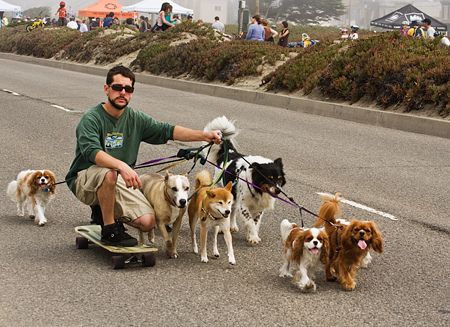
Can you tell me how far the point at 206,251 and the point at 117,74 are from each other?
5.28ft

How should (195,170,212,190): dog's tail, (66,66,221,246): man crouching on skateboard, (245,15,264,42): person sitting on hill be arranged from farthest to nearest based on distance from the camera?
1. (245,15,264,42): person sitting on hill
2. (195,170,212,190): dog's tail
3. (66,66,221,246): man crouching on skateboard

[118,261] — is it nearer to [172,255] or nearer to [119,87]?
[172,255]

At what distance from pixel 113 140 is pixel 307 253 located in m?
1.97

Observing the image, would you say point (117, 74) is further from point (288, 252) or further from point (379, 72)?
point (379, 72)

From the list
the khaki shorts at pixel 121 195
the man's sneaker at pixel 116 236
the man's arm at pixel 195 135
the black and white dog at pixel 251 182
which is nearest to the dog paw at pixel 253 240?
the black and white dog at pixel 251 182

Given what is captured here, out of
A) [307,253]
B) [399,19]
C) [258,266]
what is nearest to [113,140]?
[258,266]

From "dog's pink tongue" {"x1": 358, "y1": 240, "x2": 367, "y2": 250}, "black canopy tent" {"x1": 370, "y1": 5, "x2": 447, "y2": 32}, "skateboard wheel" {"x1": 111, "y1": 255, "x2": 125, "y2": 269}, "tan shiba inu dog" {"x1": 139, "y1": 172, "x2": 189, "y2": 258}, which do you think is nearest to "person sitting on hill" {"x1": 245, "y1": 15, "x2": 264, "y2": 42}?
"black canopy tent" {"x1": 370, "y1": 5, "x2": 447, "y2": 32}

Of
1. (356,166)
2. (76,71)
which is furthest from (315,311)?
(76,71)

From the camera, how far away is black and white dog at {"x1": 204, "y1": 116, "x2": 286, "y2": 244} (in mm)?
8070

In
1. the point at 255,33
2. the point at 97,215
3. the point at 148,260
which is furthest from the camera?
the point at 255,33

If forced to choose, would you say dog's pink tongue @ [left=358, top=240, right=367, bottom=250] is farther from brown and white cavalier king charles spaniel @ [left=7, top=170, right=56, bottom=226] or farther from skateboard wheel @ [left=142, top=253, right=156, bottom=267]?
brown and white cavalier king charles spaniel @ [left=7, top=170, right=56, bottom=226]

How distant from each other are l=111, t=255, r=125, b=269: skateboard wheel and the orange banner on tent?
57532 millimetres

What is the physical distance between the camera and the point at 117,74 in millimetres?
7457

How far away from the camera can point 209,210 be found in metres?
7.25
